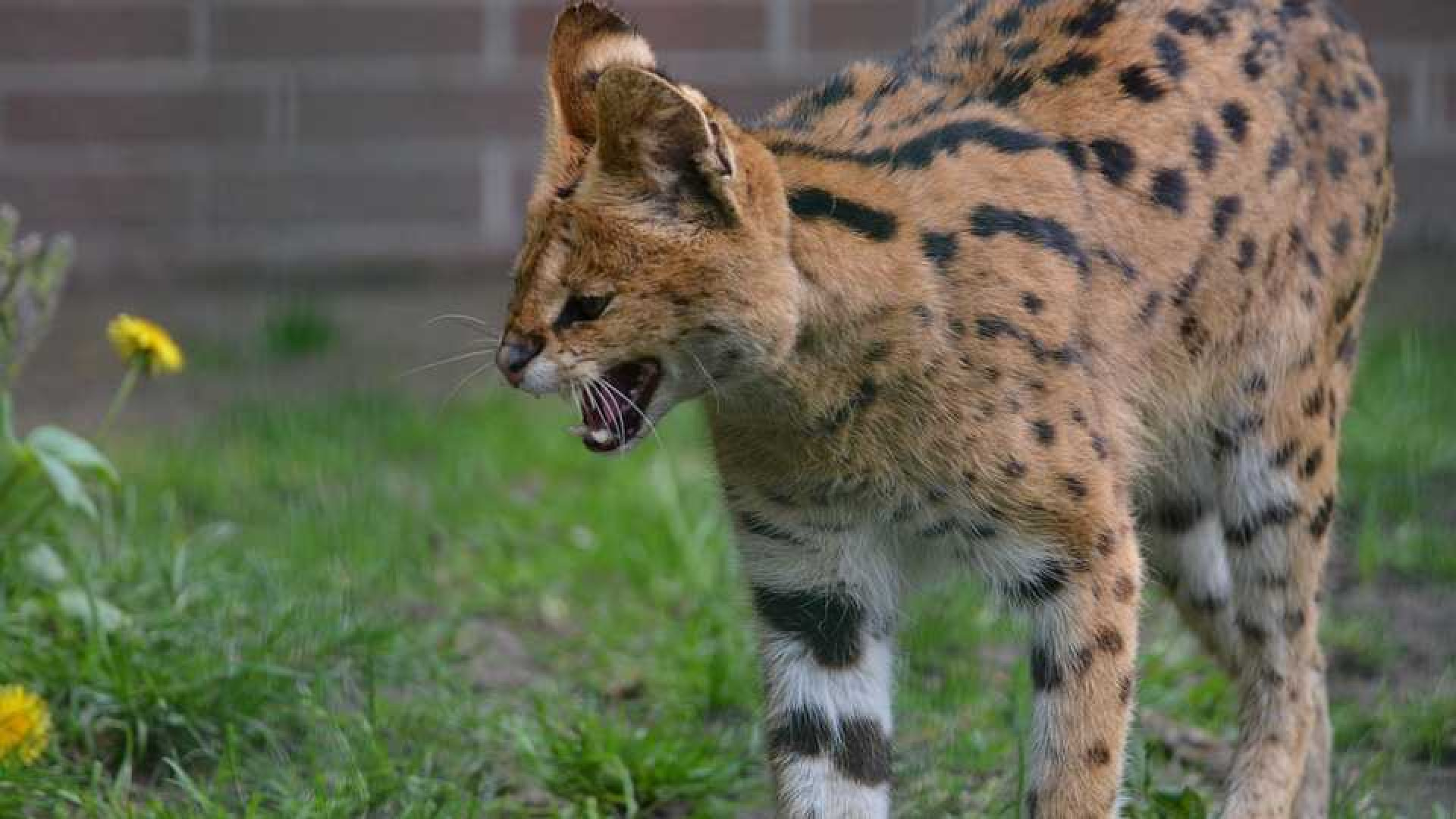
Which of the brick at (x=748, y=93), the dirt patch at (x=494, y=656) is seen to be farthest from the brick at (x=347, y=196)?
the dirt patch at (x=494, y=656)

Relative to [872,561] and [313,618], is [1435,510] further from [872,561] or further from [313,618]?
[313,618]

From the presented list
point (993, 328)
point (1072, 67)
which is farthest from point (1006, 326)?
point (1072, 67)

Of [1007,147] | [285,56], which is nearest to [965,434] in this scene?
[1007,147]

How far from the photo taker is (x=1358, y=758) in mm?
4688

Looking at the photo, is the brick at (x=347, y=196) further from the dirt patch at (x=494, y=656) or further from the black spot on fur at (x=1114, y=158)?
the black spot on fur at (x=1114, y=158)

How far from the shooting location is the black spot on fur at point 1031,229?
12.3ft

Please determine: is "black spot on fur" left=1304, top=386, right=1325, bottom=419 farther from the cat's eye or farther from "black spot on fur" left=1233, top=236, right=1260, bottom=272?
the cat's eye

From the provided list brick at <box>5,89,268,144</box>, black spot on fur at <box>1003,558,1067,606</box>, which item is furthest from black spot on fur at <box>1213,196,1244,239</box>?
brick at <box>5,89,268,144</box>

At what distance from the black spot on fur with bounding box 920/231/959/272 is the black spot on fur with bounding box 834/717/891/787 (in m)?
0.86

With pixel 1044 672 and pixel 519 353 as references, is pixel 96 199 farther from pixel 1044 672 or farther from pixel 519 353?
pixel 1044 672

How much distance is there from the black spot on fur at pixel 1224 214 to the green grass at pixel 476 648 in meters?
0.85

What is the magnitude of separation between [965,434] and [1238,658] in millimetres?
1247

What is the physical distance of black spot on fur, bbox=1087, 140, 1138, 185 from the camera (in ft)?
13.1

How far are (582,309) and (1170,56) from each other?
1.43 metres
